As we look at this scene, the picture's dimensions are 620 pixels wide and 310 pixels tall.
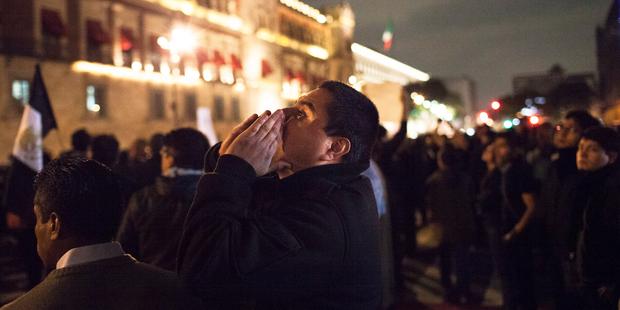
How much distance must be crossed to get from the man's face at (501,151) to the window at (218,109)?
3656 centimetres

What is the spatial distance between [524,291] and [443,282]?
4.81ft

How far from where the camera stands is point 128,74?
33500 millimetres

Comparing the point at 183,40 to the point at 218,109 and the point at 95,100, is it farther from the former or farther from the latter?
the point at 95,100

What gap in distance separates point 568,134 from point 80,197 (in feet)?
15.8

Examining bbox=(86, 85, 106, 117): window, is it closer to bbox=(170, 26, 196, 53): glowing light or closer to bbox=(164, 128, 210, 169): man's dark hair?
bbox=(170, 26, 196, 53): glowing light

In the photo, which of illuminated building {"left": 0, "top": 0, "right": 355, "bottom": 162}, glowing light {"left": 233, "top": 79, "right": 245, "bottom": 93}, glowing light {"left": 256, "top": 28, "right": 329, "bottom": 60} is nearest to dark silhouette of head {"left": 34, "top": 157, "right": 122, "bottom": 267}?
illuminated building {"left": 0, "top": 0, "right": 355, "bottom": 162}

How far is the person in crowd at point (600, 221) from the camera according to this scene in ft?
12.6

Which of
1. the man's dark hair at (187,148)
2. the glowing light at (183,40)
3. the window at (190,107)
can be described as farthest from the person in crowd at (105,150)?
the window at (190,107)

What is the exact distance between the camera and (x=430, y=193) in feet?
24.7

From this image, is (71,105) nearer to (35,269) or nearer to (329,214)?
(35,269)

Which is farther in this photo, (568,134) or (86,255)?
(568,134)

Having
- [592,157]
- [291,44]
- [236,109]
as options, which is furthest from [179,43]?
[592,157]

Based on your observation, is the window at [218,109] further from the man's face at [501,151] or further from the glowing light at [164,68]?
the man's face at [501,151]

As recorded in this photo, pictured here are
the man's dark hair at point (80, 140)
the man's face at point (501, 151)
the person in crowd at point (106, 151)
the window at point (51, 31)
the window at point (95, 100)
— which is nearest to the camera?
the person in crowd at point (106, 151)
